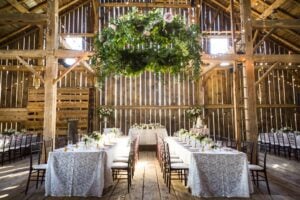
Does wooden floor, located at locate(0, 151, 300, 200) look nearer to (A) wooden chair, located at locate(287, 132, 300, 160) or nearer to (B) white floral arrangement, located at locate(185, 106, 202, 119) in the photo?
(A) wooden chair, located at locate(287, 132, 300, 160)

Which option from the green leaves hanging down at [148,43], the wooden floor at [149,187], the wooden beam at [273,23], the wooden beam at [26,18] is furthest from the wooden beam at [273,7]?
the wooden beam at [26,18]

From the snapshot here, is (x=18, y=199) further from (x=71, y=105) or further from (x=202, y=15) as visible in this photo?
(x=202, y=15)

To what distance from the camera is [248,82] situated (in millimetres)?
7777

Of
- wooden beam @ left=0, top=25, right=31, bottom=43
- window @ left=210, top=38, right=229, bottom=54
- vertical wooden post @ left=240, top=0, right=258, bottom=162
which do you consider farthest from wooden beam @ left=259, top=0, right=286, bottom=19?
wooden beam @ left=0, top=25, right=31, bottom=43

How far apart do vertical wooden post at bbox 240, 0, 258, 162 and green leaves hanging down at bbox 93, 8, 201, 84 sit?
3403 mm

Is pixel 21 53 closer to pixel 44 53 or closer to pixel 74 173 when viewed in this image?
pixel 44 53

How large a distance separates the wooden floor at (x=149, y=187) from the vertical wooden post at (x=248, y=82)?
3.85 feet

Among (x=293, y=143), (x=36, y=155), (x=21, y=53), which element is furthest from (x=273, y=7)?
(x=36, y=155)

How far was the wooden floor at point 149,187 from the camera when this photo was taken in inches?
188

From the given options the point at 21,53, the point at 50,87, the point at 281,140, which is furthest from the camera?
the point at 281,140

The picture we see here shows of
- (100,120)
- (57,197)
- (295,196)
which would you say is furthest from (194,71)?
(100,120)

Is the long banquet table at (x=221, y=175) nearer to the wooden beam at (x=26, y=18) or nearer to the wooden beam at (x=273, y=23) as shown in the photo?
the wooden beam at (x=273, y=23)

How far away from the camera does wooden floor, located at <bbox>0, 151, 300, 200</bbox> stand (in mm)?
4773

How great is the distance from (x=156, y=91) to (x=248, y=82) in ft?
23.7
